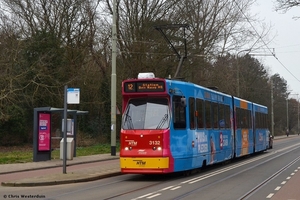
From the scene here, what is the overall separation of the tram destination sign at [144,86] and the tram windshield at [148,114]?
1.12ft

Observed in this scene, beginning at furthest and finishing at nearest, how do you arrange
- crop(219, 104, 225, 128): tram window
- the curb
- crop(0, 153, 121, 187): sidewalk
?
crop(219, 104, 225, 128): tram window → crop(0, 153, 121, 187): sidewalk → the curb

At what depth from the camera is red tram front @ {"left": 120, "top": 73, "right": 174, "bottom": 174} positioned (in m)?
16.4

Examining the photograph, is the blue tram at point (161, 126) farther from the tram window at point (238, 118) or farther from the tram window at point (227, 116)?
the tram window at point (238, 118)

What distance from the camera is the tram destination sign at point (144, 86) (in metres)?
16.8

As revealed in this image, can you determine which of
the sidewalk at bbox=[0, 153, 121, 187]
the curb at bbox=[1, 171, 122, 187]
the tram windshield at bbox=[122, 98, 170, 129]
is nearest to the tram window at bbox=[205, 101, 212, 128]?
the tram windshield at bbox=[122, 98, 170, 129]

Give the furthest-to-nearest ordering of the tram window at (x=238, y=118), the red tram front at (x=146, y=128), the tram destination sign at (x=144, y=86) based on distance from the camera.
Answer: the tram window at (x=238, y=118)
the tram destination sign at (x=144, y=86)
the red tram front at (x=146, y=128)

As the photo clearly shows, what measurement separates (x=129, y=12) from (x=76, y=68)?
22.1ft

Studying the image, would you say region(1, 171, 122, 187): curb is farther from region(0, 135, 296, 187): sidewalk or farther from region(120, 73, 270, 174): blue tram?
region(120, 73, 270, 174): blue tram

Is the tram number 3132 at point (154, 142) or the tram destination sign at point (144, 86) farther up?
the tram destination sign at point (144, 86)

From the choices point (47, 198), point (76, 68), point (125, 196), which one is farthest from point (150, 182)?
point (76, 68)

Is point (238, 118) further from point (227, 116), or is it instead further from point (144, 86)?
point (144, 86)

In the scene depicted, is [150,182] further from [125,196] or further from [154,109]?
[125,196]

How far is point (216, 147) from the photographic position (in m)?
21.5

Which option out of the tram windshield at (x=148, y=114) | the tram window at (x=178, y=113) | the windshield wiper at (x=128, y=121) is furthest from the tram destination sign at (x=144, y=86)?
the windshield wiper at (x=128, y=121)
